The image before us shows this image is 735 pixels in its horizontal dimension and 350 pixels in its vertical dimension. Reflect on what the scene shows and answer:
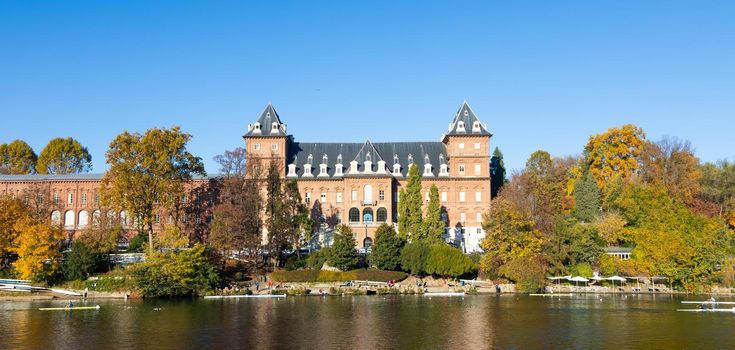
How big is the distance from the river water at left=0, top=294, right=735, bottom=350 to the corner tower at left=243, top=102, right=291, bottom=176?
2832 centimetres

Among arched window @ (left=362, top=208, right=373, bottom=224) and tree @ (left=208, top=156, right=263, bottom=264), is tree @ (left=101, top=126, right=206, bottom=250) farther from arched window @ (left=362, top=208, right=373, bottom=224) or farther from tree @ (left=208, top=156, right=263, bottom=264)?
arched window @ (left=362, top=208, right=373, bottom=224)

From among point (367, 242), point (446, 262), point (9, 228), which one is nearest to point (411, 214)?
point (446, 262)

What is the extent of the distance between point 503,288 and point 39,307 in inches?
1499

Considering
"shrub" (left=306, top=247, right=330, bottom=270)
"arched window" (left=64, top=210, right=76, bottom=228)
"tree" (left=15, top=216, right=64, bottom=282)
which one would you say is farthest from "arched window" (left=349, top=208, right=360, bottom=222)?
"arched window" (left=64, top=210, right=76, bottom=228)

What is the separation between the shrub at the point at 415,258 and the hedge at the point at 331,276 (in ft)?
4.17

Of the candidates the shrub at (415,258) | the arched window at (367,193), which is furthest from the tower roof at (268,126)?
the shrub at (415,258)

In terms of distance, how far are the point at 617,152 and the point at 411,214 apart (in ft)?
98.4

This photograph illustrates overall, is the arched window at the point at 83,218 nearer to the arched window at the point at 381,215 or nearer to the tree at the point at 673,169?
the arched window at the point at 381,215

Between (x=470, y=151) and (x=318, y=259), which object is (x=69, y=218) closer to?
(x=318, y=259)

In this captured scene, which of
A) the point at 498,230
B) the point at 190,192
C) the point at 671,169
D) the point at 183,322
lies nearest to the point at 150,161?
the point at 190,192

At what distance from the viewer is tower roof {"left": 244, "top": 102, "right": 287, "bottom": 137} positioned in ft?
249

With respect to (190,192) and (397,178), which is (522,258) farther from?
(190,192)

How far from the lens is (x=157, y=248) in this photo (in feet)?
187

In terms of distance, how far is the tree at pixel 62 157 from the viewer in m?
91.2
